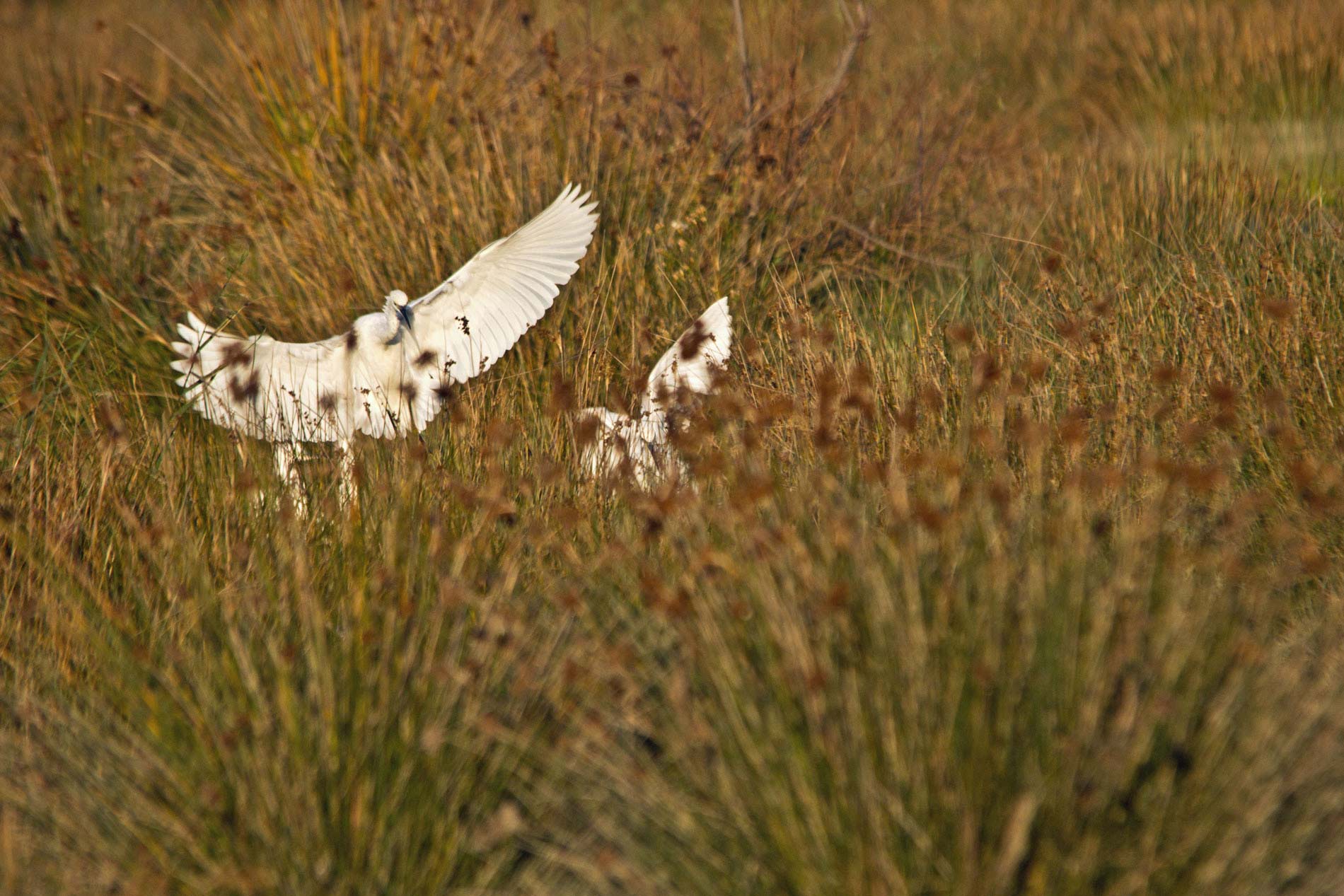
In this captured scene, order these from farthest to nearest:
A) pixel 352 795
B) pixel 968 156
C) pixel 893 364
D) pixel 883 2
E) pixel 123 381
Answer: pixel 883 2 < pixel 968 156 < pixel 123 381 < pixel 893 364 < pixel 352 795

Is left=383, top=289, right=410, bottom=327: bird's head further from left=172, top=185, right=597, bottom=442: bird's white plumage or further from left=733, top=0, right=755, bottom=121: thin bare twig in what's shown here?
left=733, top=0, right=755, bottom=121: thin bare twig

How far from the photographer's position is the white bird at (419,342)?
12.1 feet

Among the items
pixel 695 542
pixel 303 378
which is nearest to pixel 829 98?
pixel 303 378

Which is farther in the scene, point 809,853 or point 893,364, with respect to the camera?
point 893,364

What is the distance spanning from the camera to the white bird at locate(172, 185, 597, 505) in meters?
3.70

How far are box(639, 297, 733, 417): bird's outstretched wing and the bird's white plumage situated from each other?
0.46m

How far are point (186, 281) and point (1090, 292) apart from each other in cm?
301

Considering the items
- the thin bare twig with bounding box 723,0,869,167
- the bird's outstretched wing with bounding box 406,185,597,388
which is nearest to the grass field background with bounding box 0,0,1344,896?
the thin bare twig with bounding box 723,0,869,167

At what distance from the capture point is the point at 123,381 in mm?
4586

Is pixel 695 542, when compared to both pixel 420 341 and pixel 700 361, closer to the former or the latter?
pixel 700 361

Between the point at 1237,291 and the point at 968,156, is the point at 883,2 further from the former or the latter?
the point at 1237,291

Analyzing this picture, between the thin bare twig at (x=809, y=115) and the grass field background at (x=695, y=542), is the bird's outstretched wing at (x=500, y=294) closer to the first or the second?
the grass field background at (x=695, y=542)

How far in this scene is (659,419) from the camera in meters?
3.56

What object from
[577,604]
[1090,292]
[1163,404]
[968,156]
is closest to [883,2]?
[968,156]
